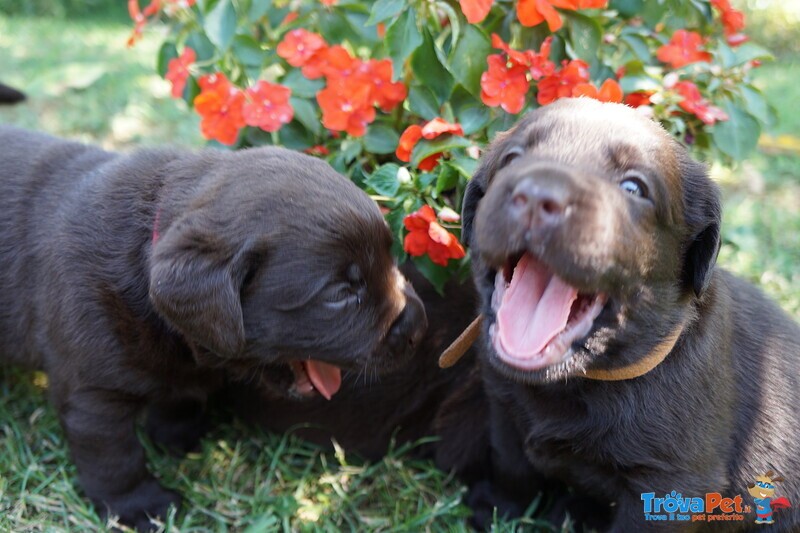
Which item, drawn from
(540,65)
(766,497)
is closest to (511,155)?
(540,65)

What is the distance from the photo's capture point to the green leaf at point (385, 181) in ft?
9.40

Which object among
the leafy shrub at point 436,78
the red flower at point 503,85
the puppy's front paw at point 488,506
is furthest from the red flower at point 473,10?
the puppy's front paw at point 488,506

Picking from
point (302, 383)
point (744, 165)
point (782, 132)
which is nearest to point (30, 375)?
point (302, 383)

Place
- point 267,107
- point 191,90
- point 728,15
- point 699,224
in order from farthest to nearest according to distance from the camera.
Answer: point 191,90 → point 728,15 → point 267,107 → point 699,224

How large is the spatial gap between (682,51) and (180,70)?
2129 millimetres

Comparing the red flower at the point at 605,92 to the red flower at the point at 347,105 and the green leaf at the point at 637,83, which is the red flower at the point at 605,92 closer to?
the green leaf at the point at 637,83

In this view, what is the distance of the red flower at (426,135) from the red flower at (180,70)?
1102mm

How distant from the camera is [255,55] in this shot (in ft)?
11.1

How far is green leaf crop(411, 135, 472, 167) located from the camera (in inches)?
110

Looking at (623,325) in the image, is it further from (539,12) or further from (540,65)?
(539,12)

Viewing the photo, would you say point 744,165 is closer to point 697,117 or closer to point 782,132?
point 782,132

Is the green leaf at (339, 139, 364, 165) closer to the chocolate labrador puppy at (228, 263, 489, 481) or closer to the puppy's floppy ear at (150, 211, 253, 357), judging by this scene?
the chocolate labrador puppy at (228, 263, 489, 481)

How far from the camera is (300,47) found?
124 inches

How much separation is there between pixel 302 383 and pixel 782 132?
17.7ft
